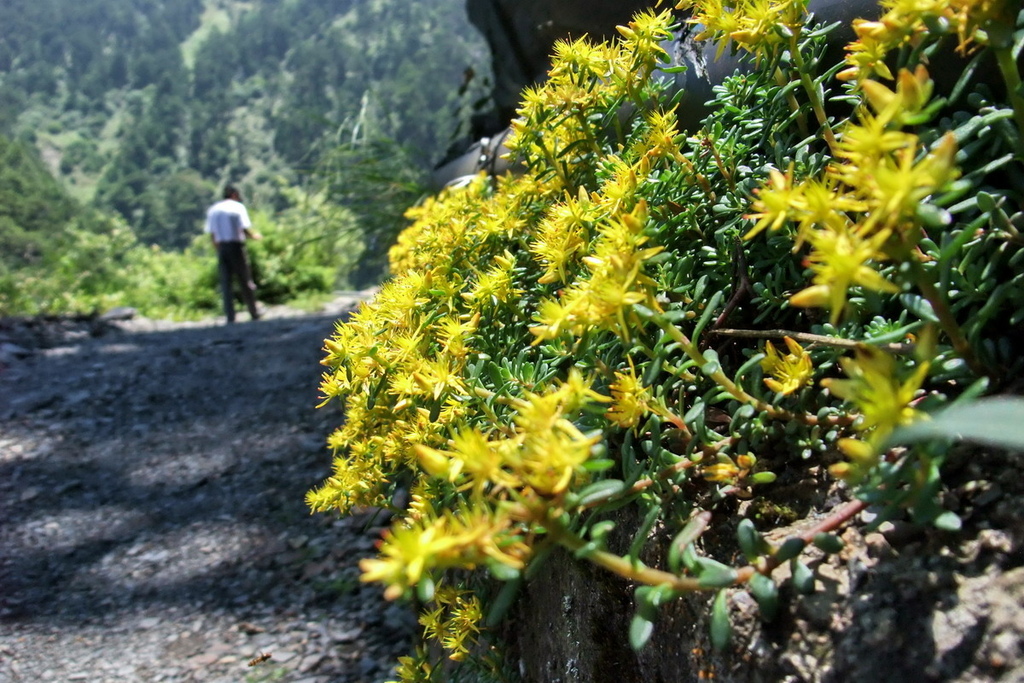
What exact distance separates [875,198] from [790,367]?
33 centimetres

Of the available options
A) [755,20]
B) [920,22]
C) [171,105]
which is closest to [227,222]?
[755,20]

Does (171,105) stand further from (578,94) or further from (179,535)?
(578,94)

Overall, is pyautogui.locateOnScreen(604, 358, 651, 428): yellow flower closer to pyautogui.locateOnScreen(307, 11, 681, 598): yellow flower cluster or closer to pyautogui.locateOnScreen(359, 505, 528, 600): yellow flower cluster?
pyautogui.locateOnScreen(307, 11, 681, 598): yellow flower cluster

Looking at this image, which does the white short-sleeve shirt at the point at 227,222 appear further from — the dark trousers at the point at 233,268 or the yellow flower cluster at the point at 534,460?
the yellow flower cluster at the point at 534,460

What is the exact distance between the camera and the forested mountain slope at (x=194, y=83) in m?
71.6

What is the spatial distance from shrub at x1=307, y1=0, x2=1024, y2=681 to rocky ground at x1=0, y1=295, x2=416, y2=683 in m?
0.64

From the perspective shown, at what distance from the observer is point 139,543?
9.84ft

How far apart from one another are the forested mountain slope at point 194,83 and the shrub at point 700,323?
50.5 meters

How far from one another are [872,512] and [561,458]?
50 cm

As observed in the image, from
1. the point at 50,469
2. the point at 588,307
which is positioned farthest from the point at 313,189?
the point at 588,307

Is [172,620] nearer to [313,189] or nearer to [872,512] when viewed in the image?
[872,512]

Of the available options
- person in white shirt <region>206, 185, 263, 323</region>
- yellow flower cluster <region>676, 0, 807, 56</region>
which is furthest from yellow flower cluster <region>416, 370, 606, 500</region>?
person in white shirt <region>206, 185, 263, 323</region>

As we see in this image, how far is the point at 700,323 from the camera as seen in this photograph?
1013mm

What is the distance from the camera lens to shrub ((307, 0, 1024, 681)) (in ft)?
2.37
